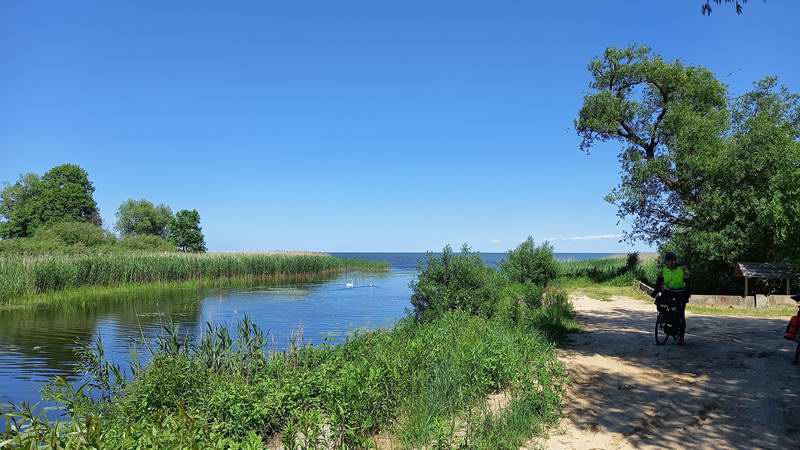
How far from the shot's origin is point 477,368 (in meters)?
6.93

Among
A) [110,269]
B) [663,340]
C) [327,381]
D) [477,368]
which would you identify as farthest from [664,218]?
[110,269]

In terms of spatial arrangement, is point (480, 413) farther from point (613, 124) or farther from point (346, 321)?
point (613, 124)

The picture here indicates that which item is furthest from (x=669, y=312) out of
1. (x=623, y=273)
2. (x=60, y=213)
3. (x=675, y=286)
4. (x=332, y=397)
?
(x=60, y=213)

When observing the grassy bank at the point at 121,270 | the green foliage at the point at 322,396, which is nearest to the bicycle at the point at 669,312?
the green foliage at the point at 322,396

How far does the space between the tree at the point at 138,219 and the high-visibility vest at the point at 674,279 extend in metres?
72.4

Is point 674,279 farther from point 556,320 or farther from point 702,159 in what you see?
point 702,159

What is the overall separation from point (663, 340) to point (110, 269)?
93.7 ft

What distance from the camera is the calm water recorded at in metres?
11.7

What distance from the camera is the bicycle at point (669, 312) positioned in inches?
383

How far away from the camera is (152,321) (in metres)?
18.4

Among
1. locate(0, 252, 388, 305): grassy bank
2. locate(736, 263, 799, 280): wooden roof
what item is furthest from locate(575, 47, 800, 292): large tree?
locate(0, 252, 388, 305): grassy bank

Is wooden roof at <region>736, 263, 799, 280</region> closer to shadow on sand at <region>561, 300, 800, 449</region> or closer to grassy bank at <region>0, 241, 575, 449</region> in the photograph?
shadow on sand at <region>561, 300, 800, 449</region>

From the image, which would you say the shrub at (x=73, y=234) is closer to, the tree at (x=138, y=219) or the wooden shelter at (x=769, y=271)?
the tree at (x=138, y=219)

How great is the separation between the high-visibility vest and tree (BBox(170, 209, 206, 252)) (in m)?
70.4
